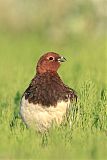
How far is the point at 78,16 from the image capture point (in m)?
18.8

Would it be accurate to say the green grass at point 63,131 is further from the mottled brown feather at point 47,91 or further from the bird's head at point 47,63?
the bird's head at point 47,63

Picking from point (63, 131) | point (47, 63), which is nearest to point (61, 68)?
point (47, 63)

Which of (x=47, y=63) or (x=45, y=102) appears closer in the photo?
(x=45, y=102)

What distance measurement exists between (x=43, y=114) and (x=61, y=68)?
6618mm

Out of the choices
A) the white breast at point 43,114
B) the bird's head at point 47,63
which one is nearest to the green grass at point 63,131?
the white breast at point 43,114

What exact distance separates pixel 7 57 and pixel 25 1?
14.8 feet

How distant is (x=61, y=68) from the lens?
14.6 metres

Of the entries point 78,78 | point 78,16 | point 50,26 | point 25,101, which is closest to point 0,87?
point 78,78

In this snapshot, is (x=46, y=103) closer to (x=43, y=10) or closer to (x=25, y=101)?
(x=25, y=101)

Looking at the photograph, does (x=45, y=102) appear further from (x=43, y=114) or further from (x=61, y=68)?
(x=61, y=68)

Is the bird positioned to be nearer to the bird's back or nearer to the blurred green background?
the bird's back

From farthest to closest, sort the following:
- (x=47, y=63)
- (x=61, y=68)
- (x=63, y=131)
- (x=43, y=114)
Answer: (x=61, y=68), (x=47, y=63), (x=43, y=114), (x=63, y=131)

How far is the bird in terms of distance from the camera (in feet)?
26.4

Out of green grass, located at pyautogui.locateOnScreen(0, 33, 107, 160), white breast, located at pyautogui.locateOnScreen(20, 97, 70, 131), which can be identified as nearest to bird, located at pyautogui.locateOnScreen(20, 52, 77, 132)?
white breast, located at pyautogui.locateOnScreen(20, 97, 70, 131)
